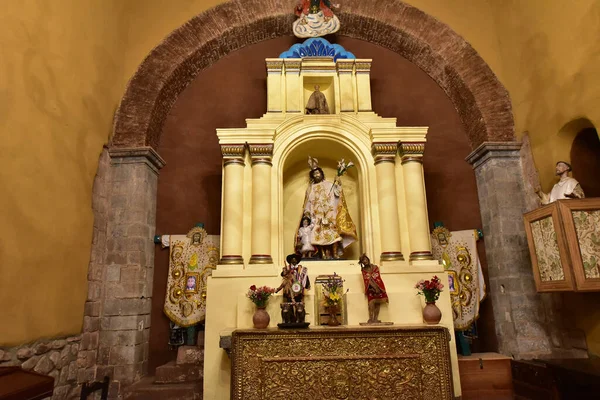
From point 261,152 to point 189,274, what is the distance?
2.16 m

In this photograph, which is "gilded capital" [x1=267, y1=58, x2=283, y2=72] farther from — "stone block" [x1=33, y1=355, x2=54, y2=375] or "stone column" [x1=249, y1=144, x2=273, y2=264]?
"stone block" [x1=33, y1=355, x2=54, y2=375]

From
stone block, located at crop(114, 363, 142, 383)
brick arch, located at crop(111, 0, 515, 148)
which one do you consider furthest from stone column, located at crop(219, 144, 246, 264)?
stone block, located at crop(114, 363, 142, 383)

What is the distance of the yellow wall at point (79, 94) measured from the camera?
4.30 m

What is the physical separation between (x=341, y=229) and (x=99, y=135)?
3674 mm

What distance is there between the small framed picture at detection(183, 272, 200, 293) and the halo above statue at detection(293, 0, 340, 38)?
4.19m

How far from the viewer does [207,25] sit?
7.30 metres

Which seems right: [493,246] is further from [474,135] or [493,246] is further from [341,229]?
[341,229]

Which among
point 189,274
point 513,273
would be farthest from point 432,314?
point 189,274

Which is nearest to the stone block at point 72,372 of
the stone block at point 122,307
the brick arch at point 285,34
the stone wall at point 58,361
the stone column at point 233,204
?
the stone wall at point 58,361

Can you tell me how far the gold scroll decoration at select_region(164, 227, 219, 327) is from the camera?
6.21 metres

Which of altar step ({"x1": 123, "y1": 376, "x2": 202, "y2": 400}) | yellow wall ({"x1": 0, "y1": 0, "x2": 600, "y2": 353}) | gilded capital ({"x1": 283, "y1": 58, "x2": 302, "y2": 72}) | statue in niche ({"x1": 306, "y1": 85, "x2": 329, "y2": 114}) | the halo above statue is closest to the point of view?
yellow wall ({"x1": 0, "y1": 0, "x2": 600, "y2": 353})

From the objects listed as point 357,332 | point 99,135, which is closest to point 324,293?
point 357,332

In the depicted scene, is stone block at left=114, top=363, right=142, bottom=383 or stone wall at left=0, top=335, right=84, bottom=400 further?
stone block at left=114, top=363, right=142, bottom=383

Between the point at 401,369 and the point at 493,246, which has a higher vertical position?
the point at 493,246
